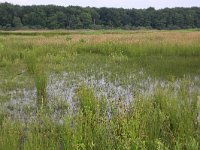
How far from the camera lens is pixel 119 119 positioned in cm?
505

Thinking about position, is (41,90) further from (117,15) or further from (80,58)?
(117,15)

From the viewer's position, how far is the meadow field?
15.2 ft

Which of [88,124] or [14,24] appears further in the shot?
[14,24]

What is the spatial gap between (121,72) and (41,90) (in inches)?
159

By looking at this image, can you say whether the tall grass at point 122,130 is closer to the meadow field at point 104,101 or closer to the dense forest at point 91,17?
the meadow field at point 104,101

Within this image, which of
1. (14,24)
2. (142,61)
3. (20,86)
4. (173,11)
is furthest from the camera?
(173,11)

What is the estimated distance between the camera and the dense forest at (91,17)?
86.1 m

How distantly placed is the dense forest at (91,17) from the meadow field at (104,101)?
6709cm

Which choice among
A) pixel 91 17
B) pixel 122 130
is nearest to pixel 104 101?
pixel 122 130

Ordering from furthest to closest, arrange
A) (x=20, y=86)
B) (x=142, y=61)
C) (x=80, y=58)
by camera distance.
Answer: (x=80, y=58), (x=142, y=61), (x=20, y=86)

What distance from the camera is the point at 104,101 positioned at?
6.40 metres

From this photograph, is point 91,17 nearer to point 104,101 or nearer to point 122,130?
point 104,101

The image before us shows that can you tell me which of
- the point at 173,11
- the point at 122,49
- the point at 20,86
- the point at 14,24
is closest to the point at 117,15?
the point at 173,11

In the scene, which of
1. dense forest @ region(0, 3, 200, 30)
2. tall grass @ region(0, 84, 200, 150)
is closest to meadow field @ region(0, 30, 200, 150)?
tall grass @ region(0, 84, 200, 150)
